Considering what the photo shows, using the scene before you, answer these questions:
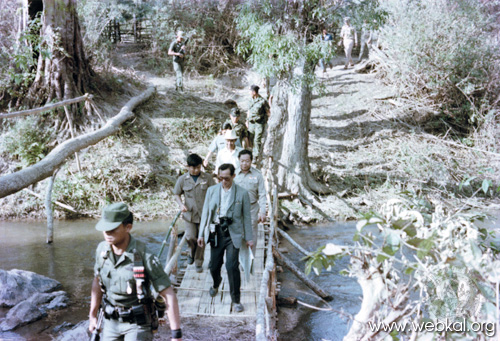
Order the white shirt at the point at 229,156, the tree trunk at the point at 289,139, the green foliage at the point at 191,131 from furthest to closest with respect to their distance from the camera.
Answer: the green foliage at the point at 191,131 → the tree trunk at the point at 289,139 → the white shirt at the point at 229,156

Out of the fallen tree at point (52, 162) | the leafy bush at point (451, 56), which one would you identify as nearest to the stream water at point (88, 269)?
the fallen tree at point (52, 162)

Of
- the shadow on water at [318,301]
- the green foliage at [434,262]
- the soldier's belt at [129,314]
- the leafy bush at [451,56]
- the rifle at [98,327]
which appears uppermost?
Result: the leafy bush at [451,56]

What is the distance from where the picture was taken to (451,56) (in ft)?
46.4

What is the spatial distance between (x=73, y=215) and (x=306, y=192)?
541cm

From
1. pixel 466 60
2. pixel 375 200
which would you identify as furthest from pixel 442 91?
pixel 375 200

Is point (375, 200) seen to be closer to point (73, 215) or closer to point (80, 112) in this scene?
point (73, 215)

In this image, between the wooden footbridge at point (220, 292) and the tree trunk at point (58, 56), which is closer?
the wooden footbridge at point (220, 292)

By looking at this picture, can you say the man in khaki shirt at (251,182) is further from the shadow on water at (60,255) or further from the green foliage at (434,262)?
the green foliage at (434,262)

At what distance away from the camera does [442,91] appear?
14672 millimetres

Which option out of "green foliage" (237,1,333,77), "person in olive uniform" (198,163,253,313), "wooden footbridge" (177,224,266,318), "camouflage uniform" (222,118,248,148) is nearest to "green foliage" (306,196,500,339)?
"person in olive uniform" (198,163,253,313)

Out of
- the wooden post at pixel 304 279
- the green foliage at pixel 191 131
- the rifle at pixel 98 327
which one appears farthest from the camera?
the green foliage at pixel 191 131

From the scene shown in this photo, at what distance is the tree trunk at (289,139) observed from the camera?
11703mm

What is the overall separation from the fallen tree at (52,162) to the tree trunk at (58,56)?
5.38 ft

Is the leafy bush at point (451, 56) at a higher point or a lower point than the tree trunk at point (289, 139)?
higher
